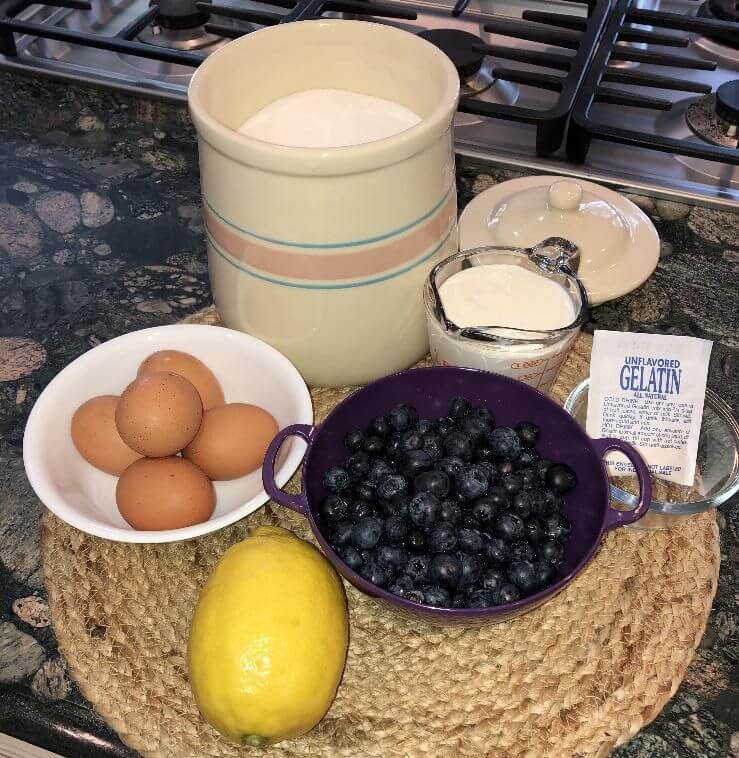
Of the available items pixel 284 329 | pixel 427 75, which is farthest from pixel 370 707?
pixel 427 75

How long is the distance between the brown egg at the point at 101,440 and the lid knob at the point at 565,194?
0.50 m

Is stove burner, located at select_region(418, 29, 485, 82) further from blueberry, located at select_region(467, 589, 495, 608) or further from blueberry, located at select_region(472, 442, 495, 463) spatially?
blueberry, located at select_region(467, 589, 495, 608)

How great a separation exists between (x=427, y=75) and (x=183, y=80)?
22.8 inches

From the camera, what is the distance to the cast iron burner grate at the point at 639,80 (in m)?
0.97

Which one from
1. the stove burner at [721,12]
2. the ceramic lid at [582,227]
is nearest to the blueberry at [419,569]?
the ceramic lid at [582,227]

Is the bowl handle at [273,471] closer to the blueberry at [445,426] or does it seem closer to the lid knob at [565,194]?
the blueberry at [445,426]

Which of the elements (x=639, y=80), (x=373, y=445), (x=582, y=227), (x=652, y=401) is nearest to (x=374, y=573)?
(x=373, y=445)

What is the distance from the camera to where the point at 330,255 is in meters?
0.67

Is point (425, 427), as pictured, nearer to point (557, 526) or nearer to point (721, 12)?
point (557, 526)

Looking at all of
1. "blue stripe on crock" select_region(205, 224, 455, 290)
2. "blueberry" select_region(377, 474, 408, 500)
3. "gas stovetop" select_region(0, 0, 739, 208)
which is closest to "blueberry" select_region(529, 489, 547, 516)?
"blueberry" select_region(377, 474, 408, 500)

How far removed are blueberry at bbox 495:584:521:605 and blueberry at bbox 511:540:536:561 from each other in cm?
3

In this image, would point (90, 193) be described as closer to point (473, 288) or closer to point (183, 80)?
point (183, 80)

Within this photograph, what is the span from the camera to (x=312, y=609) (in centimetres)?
58

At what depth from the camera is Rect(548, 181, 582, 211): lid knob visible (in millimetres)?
859
